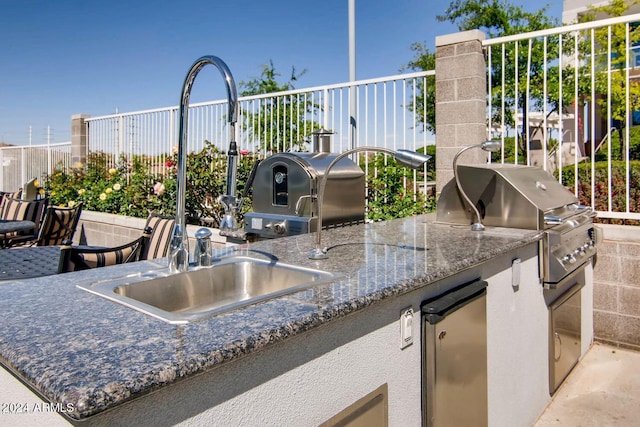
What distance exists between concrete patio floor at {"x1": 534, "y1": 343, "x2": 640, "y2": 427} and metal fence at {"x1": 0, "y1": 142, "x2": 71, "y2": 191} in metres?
9.67

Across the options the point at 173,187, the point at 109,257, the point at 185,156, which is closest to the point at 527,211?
the point at 185,156

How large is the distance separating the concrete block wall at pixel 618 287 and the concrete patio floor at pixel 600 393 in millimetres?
145

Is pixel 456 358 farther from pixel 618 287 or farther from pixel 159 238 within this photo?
pixel 159 238

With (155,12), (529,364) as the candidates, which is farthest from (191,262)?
(155,12)

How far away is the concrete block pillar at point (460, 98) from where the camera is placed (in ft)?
13.8

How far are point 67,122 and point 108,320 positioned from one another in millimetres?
9846

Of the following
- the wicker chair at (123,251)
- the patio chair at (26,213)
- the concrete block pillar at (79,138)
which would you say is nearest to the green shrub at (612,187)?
the wicker chair at (123,251)

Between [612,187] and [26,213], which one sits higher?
[612,187]

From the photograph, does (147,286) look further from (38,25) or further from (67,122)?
(38,25)

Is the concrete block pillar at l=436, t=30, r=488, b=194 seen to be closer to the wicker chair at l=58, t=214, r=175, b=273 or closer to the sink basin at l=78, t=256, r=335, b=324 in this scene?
the wicker chair at l=58, t=214, r=175, b=273

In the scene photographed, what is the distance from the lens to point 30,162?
11.3 metres

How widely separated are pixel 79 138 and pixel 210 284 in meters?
8.63

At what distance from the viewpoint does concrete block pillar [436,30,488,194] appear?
4207 mm

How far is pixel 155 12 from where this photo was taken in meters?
11.5
